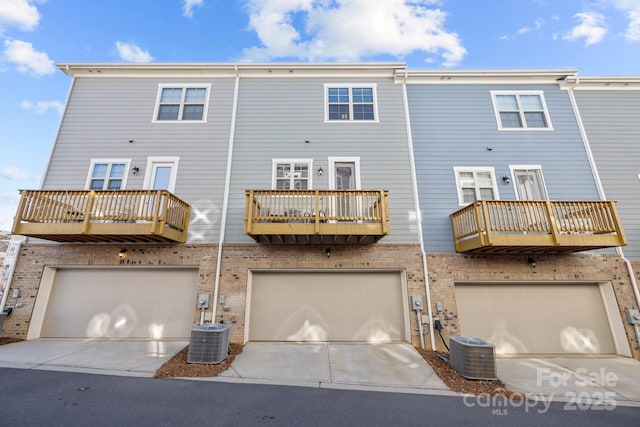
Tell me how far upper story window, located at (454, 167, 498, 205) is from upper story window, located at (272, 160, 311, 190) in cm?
499

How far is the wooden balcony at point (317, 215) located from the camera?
629 centimetres

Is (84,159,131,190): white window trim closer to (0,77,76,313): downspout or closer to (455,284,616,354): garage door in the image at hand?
(0,77,76,313): downspout

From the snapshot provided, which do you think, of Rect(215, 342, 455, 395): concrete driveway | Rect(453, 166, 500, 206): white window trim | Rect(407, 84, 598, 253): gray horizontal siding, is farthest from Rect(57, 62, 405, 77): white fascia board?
Rect(215, 342, 455, 395): concrete driveway

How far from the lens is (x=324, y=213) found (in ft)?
21.7

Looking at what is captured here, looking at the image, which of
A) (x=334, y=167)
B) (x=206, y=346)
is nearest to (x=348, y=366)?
(x=206, y=346)

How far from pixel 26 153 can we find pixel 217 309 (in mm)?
12576

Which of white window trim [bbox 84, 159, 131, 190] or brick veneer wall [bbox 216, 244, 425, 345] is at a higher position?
white window trim [bbox 84, 159, 131, 190]

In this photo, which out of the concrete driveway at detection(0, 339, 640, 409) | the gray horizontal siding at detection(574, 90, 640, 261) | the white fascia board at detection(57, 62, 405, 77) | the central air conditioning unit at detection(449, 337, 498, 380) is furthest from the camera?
the white fascia board at detection(57, 62, 405, 77)

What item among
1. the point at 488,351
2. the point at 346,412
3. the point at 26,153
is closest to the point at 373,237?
the point at 488,351

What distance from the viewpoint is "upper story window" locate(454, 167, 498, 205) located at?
7.93m

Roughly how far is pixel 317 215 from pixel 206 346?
12.6 feet

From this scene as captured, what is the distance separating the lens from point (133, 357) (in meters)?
5.66

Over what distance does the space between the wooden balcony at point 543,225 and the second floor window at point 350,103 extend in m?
4.80

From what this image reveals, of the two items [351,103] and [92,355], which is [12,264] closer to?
[92,355]
